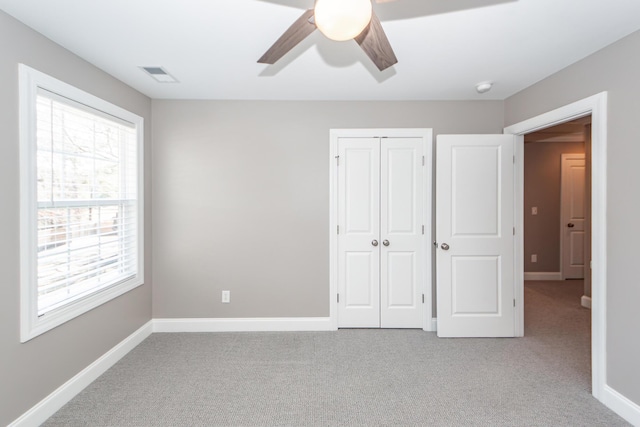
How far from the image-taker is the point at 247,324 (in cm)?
341

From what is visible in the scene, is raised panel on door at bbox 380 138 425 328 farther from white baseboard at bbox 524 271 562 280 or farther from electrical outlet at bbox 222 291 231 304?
white baseboard at bbox 524 271 562 280

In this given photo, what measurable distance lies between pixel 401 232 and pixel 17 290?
3.11m

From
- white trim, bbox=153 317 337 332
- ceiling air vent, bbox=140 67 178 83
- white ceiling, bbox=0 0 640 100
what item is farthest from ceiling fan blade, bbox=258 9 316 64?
white trim, bbox=153 317 337 332

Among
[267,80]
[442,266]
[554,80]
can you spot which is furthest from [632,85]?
[267,80]

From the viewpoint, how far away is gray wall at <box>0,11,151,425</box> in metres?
1.79

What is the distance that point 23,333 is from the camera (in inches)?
74.4

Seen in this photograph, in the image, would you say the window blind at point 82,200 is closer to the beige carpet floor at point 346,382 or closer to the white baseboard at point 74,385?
the white baseboard at point 74,385

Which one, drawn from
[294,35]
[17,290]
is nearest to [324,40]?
[294,35]

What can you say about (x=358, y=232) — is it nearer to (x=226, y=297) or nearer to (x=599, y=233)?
(x=226, y=297)

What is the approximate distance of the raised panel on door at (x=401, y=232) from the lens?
337cm

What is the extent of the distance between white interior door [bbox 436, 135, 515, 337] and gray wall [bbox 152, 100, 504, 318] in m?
0.38

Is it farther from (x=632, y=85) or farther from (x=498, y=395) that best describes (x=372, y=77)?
(x=498, y=395)

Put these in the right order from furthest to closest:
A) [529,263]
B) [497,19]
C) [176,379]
→ [529,263] < [176,379] < [497,19]

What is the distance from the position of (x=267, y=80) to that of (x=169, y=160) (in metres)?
1.41
